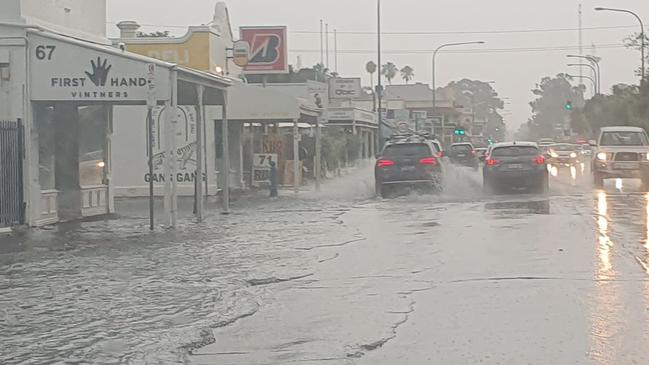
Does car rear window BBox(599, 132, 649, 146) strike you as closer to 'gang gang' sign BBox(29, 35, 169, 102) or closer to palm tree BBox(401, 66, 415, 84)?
'gang gang' sign BBox(29, 35, 169, 102)

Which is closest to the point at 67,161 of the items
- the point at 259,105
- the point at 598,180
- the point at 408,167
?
the point at 259,105

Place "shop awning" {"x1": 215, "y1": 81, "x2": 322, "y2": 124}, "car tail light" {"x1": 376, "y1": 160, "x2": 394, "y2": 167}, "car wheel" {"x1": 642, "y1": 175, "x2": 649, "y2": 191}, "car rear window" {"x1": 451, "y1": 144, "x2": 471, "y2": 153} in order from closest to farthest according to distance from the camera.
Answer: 1. "car tail light" {"x1": 376, "y1": 160, "x2": 394, "y2": 167}
2. "shop awning" {"x1": 215, "y1": 81, "x2": 322, "y2": 124}
3. "car wheel" {"x1": 642, "y1": 175, "x2": 649, "y2": 191}
4. "car rear window" {"x1": 451, "y1": 144, "x2": 471, "y2": 153}

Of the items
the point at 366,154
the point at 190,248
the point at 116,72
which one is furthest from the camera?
the point at 366,154

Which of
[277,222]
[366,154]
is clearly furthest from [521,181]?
[366,154]

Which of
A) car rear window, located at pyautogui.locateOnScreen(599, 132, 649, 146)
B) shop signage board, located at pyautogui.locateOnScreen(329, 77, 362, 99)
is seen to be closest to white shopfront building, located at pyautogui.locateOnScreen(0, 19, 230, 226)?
car rear window, located at pyautogui.locateOnScreen(599, 132, 649, 146)

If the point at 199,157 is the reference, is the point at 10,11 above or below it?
above

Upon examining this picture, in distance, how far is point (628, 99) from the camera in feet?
180

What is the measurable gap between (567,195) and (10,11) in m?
16.0

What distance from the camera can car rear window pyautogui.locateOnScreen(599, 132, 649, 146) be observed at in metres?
33.1

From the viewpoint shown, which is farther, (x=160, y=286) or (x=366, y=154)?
(x=366, y=154)

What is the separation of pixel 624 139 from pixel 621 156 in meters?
1.28

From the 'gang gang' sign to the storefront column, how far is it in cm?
268

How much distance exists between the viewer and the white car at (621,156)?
31969 mm

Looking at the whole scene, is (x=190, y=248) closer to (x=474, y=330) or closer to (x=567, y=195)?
(x=474, y=330)
